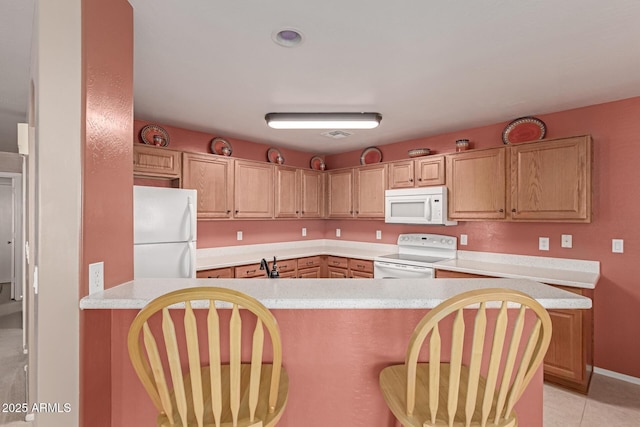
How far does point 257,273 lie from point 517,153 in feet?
10.3

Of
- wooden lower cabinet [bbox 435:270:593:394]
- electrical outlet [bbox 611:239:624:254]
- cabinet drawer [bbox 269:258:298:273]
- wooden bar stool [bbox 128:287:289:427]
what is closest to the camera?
wooden bar stool [bbox 128:287:289:427]

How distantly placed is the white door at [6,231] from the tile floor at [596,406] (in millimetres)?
8057

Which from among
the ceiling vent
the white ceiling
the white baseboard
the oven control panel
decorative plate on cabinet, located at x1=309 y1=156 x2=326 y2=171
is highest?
the white ceiling

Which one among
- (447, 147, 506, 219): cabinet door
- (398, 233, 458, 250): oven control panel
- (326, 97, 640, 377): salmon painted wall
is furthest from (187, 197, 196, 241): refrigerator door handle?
(326, 97, 640, 377): salmon painted wall

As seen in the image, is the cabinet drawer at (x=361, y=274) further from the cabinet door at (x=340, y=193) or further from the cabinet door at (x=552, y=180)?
the cabinet door at (x=552, y=180)

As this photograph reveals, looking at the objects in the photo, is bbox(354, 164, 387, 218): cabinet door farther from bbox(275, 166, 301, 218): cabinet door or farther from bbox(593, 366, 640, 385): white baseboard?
bbox(593, 366, 640, 385): white baseboard

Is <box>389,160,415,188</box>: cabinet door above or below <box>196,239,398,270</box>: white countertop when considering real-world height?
above

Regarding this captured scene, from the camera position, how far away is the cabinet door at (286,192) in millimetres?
4375

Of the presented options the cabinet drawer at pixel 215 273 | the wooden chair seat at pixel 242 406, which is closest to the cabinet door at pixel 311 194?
the cabinet drawer at pixel 215 273

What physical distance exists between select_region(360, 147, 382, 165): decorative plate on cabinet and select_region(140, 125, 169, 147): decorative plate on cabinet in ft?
9.03

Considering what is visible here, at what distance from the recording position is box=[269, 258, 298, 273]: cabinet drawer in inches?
161

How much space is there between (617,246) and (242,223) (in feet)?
13.5

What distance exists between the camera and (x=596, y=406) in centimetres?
242

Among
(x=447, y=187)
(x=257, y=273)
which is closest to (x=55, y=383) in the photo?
(x=257, y=273)
